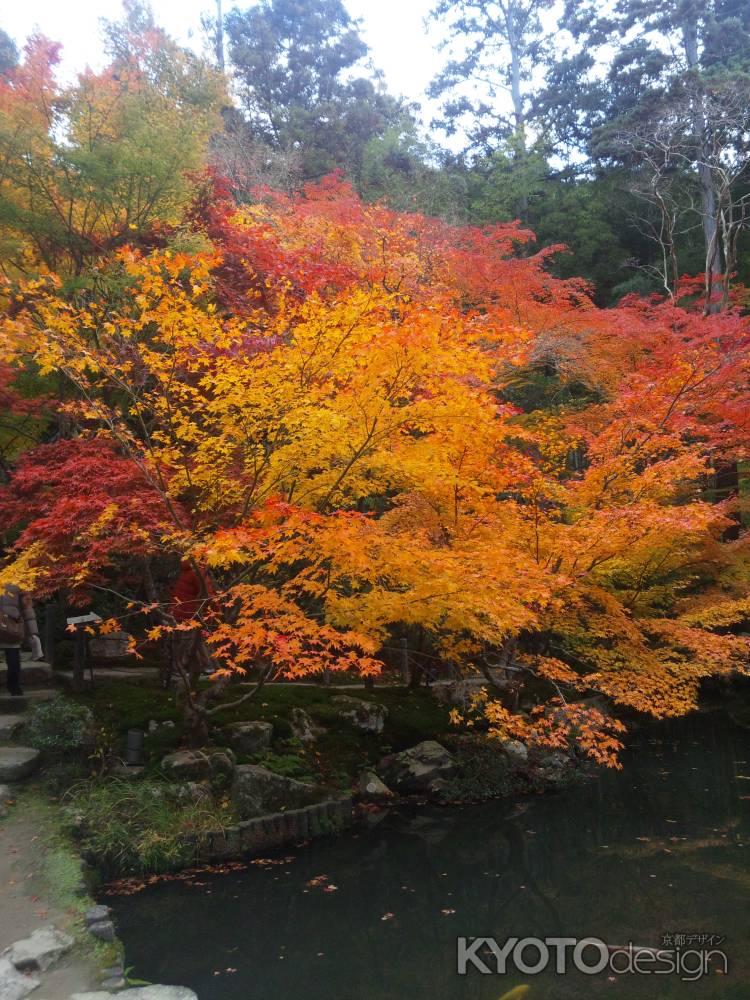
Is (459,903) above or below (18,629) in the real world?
below

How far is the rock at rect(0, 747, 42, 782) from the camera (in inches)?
263

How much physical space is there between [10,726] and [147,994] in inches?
179

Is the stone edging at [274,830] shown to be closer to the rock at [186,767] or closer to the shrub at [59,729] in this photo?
the rock at [186,767]

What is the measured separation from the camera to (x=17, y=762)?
680cm

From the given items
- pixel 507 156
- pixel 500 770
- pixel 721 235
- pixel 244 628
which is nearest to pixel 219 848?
pixel 244 628

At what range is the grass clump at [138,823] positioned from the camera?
19.9ft

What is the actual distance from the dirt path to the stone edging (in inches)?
55.2

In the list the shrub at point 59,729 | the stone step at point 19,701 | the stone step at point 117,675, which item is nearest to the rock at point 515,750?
the stone step at point 117,675

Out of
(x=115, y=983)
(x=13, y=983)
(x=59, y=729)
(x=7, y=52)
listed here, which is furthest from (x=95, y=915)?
(x=7, y=52)

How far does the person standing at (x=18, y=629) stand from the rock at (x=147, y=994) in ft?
13.6

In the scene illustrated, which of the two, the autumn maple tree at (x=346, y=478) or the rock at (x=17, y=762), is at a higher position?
the autumn maple tree at (x=346, y=478)

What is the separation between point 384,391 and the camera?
6160 mm

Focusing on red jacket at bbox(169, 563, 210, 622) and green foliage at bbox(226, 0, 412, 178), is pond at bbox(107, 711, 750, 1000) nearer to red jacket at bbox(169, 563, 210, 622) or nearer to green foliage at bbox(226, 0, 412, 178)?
red jacket at bbox(169, 563, 210, 622)

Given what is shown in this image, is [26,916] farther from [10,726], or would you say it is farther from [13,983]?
[10,726]
